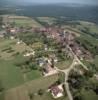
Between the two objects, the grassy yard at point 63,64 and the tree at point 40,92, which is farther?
the grassy yard at point 63,64

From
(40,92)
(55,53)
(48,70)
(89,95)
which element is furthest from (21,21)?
(89,95)

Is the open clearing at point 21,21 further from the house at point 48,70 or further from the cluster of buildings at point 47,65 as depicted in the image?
the house at point 48,70

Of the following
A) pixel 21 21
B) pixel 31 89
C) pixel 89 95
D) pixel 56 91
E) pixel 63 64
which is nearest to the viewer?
pixel 56 91

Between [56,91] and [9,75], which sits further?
[9,75]

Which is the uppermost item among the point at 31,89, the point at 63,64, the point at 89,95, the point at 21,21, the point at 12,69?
the point at 21,21

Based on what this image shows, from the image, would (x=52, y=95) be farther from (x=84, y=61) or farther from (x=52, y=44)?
(x=52, y=44)

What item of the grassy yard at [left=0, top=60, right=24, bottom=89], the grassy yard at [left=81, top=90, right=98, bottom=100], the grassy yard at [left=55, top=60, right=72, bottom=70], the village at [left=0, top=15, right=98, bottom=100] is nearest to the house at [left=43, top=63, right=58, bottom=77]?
the village at [left=0, top=15, right=98, bottom=100]

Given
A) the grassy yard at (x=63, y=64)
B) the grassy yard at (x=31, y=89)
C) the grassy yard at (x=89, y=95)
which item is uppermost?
the grassy yard at (x=63, y=64)

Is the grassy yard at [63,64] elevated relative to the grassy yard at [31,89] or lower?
elevated

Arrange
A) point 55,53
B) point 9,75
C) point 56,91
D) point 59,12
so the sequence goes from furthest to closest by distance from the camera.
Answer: point 59,12, point 55,53, point 9,75, point 56,91

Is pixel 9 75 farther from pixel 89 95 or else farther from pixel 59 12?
pixel 59 12

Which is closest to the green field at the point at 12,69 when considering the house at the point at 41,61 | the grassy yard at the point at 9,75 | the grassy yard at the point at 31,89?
the grassy yard at the point at 9,75

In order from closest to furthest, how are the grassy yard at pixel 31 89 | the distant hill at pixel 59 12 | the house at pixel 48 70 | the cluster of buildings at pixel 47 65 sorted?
the grassy yard at pixel 31 89
the house at pixel 48 70
the cluster of buildings at pixel 47 65
the distant hill at pixel 59 12

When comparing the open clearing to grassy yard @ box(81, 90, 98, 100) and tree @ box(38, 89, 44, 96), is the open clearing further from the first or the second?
grassy yard @ box(81, 90, 98, 100)
